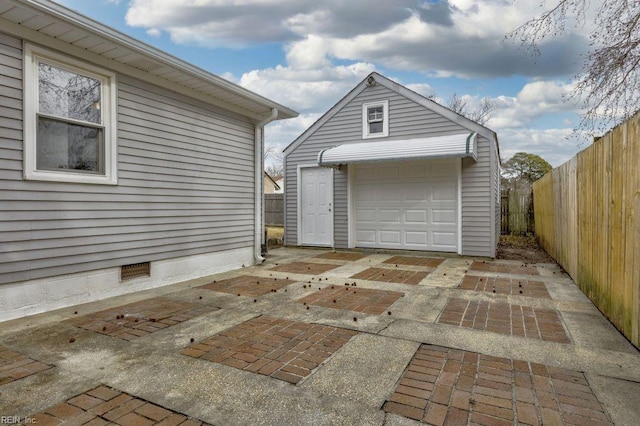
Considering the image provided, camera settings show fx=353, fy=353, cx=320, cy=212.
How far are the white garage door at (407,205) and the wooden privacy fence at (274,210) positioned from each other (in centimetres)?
789

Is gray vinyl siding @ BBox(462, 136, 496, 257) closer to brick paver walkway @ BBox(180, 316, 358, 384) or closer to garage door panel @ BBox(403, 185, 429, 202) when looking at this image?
garage door panel @ BBox(403, 185, 429, 202)

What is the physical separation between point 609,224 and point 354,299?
2.97 metres

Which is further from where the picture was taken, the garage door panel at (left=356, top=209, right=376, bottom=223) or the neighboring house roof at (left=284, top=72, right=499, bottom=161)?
the garage door panel at (left=356, top=209, right=376, bottom=223)

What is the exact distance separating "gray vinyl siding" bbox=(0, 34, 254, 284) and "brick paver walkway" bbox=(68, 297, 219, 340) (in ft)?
2.66

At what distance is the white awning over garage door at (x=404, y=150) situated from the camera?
7.54m

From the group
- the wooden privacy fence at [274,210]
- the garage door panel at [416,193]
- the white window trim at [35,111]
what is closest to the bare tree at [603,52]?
the garage door panel at [416,193]

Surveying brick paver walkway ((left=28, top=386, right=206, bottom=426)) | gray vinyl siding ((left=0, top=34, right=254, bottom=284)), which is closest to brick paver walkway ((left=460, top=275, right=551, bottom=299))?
gray vinyl siding ((left=0, top=34, right=254, bottom=284))

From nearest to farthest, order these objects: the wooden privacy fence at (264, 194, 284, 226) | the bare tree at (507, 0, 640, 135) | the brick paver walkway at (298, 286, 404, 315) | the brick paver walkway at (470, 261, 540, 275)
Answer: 1. the brick paver walkway at (298, 286, 404, 315)
2. the bare tree at (507, 0, 640, 135)
3. the brick paver walkway at (470, 261, 540, 275)
4. the wooden privacy fence at (264, 194, 284, 226)

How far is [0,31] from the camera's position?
3643 millimetres

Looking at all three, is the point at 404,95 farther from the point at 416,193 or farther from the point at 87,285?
the point at 87,285

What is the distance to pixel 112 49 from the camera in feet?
14.5

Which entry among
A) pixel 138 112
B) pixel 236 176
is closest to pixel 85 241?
pixel 138 112

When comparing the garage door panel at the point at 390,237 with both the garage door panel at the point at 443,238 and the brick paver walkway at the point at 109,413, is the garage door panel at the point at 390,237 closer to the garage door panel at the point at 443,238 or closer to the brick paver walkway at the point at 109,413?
the garage door panel at the point at 443,238

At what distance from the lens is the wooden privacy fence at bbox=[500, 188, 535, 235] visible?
42.7ft
